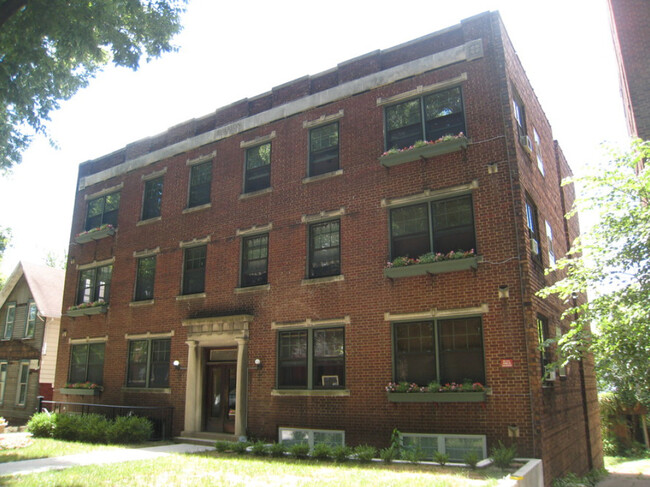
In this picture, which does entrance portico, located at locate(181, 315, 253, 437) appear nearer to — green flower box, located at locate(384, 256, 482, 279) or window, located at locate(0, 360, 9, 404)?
green flower box, located at locate(384, 256, 482, 279)

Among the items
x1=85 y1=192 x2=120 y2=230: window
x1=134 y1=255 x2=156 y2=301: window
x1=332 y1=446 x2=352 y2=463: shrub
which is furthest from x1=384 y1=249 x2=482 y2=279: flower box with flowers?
x1=85 y1=192 x2=120 y2=230: window

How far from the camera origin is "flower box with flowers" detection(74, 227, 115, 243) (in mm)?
20666

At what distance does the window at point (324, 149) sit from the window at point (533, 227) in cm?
546

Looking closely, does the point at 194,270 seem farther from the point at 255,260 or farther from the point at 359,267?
the point at 359,267

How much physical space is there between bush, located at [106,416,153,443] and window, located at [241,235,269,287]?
5.09 m

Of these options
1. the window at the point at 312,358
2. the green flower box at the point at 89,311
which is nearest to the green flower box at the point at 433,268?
the window at the point at 312,358

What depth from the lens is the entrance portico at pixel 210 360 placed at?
614 inches

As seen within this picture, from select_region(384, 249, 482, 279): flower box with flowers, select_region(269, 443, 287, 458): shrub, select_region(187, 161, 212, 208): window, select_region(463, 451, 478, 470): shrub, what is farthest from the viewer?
select_region(187, 161, 212, 208): window

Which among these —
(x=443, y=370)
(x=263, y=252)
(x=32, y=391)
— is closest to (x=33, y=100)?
(x=263, y=252)

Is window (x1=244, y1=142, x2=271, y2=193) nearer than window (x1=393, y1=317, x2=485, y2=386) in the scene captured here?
No

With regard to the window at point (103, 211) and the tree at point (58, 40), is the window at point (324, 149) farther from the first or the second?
the window at point (103, 211)

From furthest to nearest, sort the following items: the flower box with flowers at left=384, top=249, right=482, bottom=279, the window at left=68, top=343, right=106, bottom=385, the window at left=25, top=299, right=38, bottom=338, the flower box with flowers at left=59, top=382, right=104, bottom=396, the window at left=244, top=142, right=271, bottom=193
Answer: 1. the window at left=25, top=299, right=38, bottom=338
2. the window at left=68, top=343, right=106, bottom=385
3. the flower box with flowers at left=59, top=382, right=104, bottom=396
4. the window at left=244, top=142, right=271, bottom=193
5. the flower box with flowers at left=384, top=249, right=482, bottom=279

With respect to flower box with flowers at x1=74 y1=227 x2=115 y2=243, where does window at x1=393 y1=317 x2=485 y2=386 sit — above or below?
below

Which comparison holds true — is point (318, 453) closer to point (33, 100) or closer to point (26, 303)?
point (33, 100)
